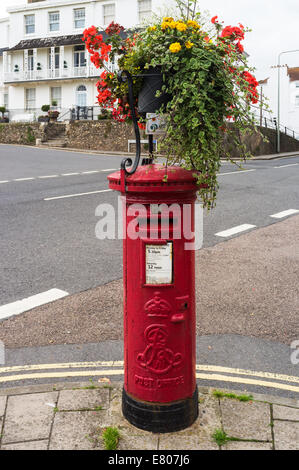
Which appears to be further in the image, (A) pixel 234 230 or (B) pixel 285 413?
(A) pixel 234 230

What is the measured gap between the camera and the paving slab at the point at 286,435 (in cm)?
273

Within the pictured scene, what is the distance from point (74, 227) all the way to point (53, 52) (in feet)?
115

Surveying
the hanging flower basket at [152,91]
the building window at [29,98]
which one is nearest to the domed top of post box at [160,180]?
the hanging flower basket at [152,91]

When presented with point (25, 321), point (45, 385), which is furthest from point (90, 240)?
point (45, 385)

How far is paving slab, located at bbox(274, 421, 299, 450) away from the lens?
8.95 feet

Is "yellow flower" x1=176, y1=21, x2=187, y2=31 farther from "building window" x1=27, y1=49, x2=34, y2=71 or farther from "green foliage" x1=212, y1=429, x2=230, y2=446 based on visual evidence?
"building window" x1=27, y1=49, x2=34, y2=71

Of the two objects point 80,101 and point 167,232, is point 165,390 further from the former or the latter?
point 80,101

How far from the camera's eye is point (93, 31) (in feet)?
9.96

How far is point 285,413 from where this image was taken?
3012 mm

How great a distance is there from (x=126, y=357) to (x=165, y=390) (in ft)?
1.01

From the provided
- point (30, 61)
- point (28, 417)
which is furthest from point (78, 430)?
point (30, 61)

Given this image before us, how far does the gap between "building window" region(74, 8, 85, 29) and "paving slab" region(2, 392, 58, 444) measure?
3966 centimetres

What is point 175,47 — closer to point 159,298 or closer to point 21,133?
point 159,298

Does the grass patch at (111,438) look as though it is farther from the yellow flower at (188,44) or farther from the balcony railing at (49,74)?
the balcony railing at (49,74)
